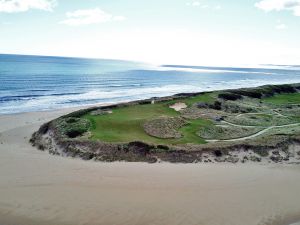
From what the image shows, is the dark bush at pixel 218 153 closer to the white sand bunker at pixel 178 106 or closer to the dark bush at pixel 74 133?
the dark bush at pixel 74 133

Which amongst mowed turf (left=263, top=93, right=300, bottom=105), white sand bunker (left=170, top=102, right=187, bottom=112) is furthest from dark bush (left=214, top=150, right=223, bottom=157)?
mowed turf (left=263, top=93, right=300, bottom=105)

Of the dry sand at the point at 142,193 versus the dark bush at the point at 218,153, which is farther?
the dark bush at the point at 218,153

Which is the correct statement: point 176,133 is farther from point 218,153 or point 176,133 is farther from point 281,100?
point 281,100

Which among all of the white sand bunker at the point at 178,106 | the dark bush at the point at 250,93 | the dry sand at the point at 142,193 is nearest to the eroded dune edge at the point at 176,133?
the white sand bunker at the point at 178,106

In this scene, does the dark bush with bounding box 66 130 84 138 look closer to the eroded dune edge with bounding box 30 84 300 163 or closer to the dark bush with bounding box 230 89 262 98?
the eroded dune edge with bounding box 30 84 300 163

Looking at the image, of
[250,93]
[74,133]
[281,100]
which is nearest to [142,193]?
[74,133]

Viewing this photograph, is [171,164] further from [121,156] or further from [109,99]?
[109,99]
